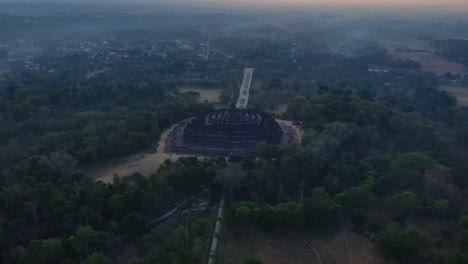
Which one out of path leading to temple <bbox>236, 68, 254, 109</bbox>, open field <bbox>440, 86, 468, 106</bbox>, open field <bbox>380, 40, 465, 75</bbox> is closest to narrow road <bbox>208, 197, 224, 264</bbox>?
path leading to temple <bbox>236, 68, 254, 109</bbox>

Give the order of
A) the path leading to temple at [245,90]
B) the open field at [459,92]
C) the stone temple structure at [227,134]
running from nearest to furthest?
the stone temple structure at [227,134], the path leading to temple at [245,90], the open field at [459,92]

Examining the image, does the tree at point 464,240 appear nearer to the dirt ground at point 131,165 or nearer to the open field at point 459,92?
the dirt ground at point 131,165

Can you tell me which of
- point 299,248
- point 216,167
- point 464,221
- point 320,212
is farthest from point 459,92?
point 299,248

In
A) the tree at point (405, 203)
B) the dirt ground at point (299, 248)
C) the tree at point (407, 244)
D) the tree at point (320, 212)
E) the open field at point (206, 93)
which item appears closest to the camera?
the tree at point (407, 244)

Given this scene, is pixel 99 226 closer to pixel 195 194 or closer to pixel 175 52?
pixel 195 194

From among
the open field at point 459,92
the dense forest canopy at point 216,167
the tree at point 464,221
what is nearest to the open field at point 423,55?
the dense forest canopy at point 216,167

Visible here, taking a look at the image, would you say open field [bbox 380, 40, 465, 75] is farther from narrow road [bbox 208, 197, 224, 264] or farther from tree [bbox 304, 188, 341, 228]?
narrow road [bbox 208, 197, 224, 264]

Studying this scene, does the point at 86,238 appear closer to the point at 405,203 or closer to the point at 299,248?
the point at 299,248

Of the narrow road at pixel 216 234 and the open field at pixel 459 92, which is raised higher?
the open field at pixel 459 92
